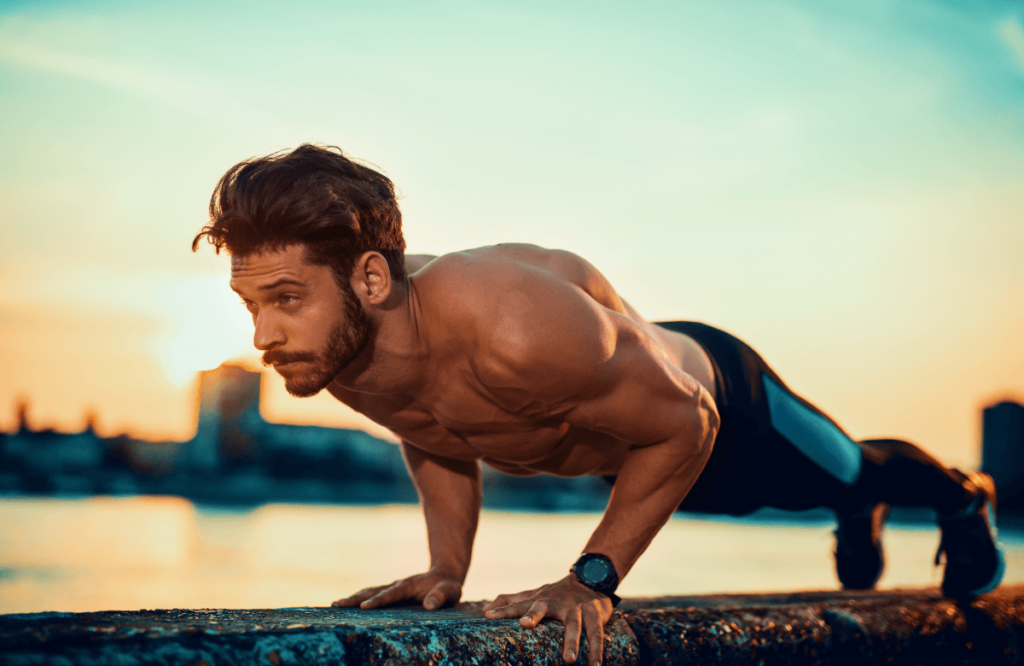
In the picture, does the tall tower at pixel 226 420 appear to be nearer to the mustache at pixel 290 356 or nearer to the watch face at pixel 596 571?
the mustache at pixel 290 356

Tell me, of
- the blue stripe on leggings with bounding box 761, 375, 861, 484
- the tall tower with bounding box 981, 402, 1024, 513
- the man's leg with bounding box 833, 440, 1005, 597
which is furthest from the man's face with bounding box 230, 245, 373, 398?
the tall tower with bounding box 981, 402, 1024, 513

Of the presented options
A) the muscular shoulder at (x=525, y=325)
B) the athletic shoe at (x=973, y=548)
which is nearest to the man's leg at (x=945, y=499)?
the athletic shoe at (x=973, y=548)

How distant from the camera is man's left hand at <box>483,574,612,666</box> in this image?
1369 mm

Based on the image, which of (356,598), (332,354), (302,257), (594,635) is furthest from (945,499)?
(302,257)

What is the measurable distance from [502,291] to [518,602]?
1.91 feet

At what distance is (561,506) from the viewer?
29500 millimetres

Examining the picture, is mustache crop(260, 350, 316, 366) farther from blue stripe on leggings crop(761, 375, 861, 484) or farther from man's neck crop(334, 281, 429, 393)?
blue stripe on leggings crop(761, 375, 861, 484)

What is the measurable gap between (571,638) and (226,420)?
3208cm

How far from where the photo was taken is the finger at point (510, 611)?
1396 mm

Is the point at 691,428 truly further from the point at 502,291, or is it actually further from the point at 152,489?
the point at 152,489

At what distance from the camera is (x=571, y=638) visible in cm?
137

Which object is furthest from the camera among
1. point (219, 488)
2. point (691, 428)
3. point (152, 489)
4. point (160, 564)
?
point (219, 488)

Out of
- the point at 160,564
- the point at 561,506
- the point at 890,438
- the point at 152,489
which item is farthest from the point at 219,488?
the point at 890,438

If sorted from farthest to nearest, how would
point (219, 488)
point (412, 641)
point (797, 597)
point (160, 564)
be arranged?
point (219, 488) → point (160, 564) → point (797, 597) → point (412, 641)
